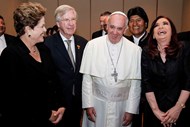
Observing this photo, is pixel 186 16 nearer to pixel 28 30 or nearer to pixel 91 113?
pixel 91 113

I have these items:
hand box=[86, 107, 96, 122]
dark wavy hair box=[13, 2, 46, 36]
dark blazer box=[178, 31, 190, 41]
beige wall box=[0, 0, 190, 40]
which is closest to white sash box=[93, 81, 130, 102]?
hand box=[86, 107, 96, 122]

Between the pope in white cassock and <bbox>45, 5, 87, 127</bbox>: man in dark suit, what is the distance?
12 centimetres

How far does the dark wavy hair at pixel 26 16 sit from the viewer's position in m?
2.05

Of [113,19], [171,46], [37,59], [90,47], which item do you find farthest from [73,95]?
[171,46]

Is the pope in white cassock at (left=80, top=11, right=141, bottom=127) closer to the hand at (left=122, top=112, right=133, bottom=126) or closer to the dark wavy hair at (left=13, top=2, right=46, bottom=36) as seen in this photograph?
the hand at (left=122, top=112, right=133, bottom=126)

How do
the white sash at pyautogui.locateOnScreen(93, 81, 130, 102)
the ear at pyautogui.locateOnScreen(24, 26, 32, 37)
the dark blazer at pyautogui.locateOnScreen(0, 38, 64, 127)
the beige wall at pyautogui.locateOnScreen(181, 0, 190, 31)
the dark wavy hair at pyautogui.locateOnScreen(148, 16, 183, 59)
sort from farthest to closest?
the beige wall at pyautogui.locateOnScreen(181, 0, 190, 31) → the white sash at pyautogui.locateOnScreen(93, 81, 130, 102) → the dark wavy hair at pyautogui.locateOnScreen(148, 16, 183, 59) → the ear at pyautogui.locateOnScreen(24, 26, 32, 37) → the dark blazer at pyautogui.locateOnScreen(0, 38, 64, 127)

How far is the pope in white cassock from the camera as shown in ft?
8.95

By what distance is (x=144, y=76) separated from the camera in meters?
2.56

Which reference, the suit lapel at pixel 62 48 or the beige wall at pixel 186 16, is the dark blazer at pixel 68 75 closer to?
the suit lapel at pixel 62 48

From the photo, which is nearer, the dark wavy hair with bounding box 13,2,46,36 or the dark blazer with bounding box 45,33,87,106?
the dark wavy hair with bounding box 13,2,46,36

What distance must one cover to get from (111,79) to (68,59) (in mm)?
559

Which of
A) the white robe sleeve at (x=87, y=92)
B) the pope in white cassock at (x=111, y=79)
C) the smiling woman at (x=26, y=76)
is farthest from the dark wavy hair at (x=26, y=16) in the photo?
the white robe sleeve at (x=87, y=92)

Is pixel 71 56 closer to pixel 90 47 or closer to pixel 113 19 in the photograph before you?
pixel 90 47

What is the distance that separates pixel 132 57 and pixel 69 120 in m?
→ 1.09
